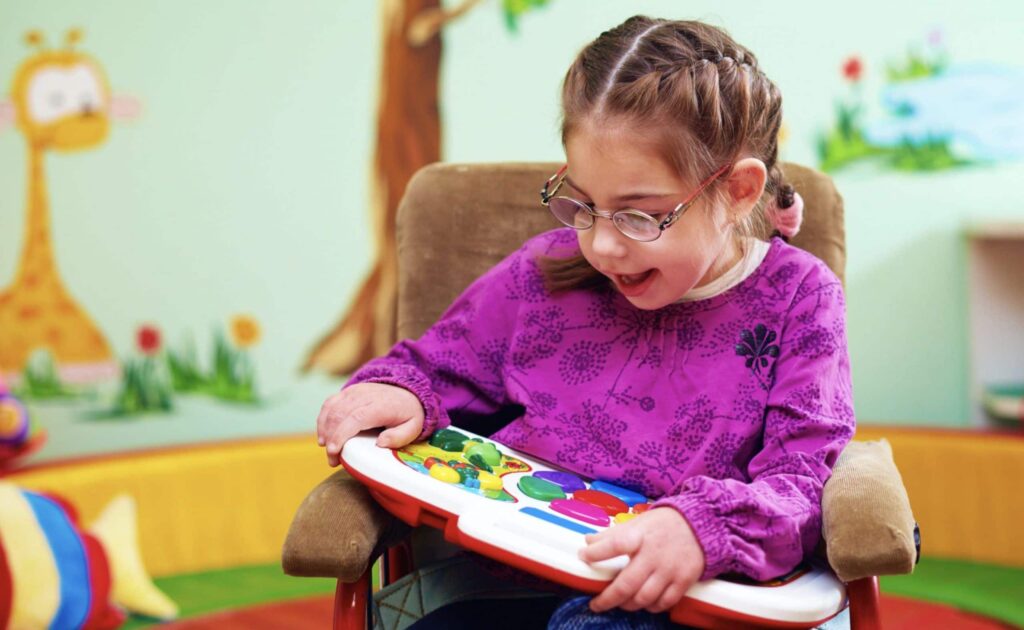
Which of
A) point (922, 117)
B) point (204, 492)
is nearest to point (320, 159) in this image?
point (204, 492)

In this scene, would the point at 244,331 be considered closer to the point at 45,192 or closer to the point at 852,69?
the point at 45,192

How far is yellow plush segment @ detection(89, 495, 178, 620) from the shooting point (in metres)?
1.91

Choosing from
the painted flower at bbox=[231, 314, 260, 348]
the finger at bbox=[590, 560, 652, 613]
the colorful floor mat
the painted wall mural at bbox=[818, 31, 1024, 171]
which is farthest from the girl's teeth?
the painted wall mural at bbox=[818, 31, 1024, 171]

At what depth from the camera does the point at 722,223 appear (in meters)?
1.00

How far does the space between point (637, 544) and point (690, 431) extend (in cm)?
23

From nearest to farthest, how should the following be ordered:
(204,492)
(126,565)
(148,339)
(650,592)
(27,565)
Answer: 1. (650,592)
2. (27,565)
3. (126,565)
4. (204,492)
5. (148,339)

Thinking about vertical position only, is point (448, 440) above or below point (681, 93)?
below

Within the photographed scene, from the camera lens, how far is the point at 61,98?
88.1 inches

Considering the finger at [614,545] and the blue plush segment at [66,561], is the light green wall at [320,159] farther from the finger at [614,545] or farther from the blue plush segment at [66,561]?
the finger at [614,545]

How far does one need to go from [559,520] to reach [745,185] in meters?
0.34

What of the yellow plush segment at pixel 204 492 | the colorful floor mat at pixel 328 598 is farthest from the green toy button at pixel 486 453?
the yellow plush segment at pixel 204 492

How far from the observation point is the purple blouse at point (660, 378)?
97 cm

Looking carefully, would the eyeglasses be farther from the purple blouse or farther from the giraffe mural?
the giraffe mural

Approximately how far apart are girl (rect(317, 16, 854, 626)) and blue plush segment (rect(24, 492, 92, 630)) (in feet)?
3.17
